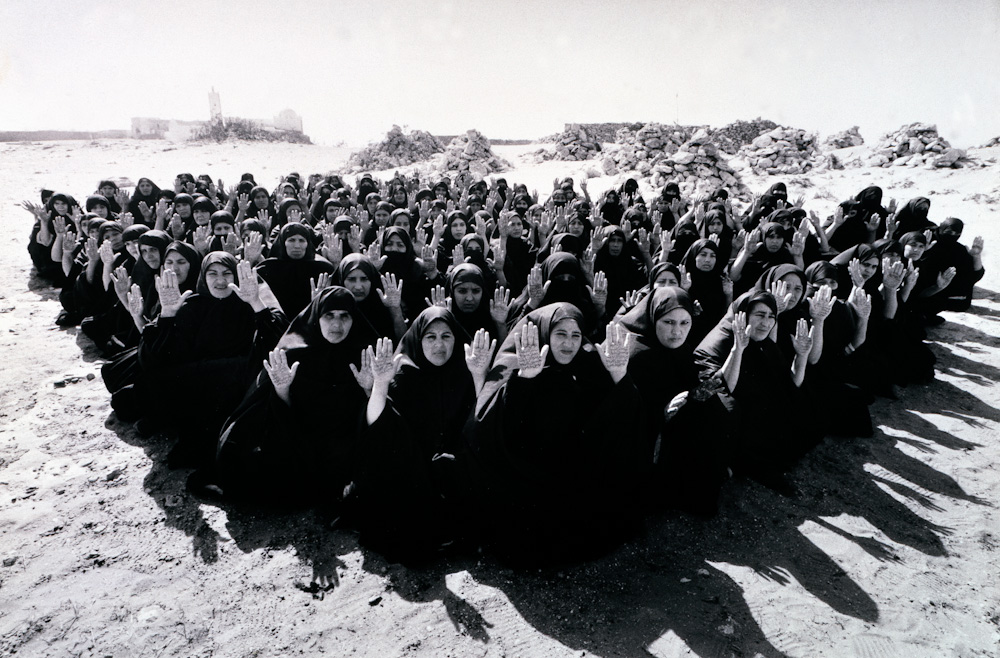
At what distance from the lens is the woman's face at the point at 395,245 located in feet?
19.4

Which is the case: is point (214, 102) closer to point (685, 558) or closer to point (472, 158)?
point (472, 158)

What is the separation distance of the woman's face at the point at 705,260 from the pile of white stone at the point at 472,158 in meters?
18.0

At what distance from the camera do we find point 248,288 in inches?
168

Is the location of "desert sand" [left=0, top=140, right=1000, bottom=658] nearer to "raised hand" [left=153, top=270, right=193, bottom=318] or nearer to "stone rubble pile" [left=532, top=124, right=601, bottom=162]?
"raised hand" [left=153, top=270, right=193, bottom=318]

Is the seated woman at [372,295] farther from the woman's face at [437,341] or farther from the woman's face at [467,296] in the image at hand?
the woman's face at [437,341]

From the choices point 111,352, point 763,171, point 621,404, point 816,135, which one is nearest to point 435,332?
point 621,404

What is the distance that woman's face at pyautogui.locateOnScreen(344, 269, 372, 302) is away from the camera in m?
4.68

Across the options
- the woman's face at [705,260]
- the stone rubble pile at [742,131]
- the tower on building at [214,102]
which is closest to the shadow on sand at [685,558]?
the woman's face at [705,260]

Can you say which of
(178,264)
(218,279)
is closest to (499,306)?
(218,279)

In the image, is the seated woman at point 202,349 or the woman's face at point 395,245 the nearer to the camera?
the seated woman at point 202,349

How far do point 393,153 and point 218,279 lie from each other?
2480 centimetres

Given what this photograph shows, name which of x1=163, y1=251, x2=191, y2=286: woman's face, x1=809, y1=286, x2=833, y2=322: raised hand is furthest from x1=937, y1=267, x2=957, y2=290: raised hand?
x1=163, y1=251, x2=191, y2=286: woman's face

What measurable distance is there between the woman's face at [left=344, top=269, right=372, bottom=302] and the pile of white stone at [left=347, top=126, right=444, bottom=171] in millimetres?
23359

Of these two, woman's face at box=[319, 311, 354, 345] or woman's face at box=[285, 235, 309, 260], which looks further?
woman's face at box=[285, 235, 309, 260]
